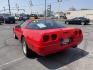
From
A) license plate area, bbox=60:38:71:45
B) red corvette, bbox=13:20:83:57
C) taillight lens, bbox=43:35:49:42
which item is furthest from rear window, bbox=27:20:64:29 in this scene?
taillight lens, bbox=43:35:49:42

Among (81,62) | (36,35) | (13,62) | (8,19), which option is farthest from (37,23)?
(8,19)

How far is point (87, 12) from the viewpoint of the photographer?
61281mm

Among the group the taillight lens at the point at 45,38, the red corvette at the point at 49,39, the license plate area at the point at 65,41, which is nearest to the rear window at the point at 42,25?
the red corvette at the point at 49,39

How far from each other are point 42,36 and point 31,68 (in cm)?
101

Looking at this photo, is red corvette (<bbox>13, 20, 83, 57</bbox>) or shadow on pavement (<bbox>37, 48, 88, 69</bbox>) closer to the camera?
red corvette (<bbox>13, 20, 83, 57</bbox>)

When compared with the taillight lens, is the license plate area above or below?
below

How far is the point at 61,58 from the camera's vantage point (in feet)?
19.3

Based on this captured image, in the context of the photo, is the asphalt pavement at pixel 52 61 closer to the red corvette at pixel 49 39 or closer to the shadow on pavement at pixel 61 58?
the shadow on pavement at pixel 61 58

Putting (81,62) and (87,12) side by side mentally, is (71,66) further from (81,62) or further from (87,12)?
(87,12)

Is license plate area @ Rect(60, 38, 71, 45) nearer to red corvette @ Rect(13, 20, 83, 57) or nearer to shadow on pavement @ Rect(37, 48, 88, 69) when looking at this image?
red corvette @ Rect(13, 20, 83, 57)

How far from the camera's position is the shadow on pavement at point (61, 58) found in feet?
17.3

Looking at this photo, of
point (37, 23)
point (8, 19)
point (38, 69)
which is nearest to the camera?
point (38, 69)

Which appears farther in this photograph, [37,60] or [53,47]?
[37,60]

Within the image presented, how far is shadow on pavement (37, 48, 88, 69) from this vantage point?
526 cm
